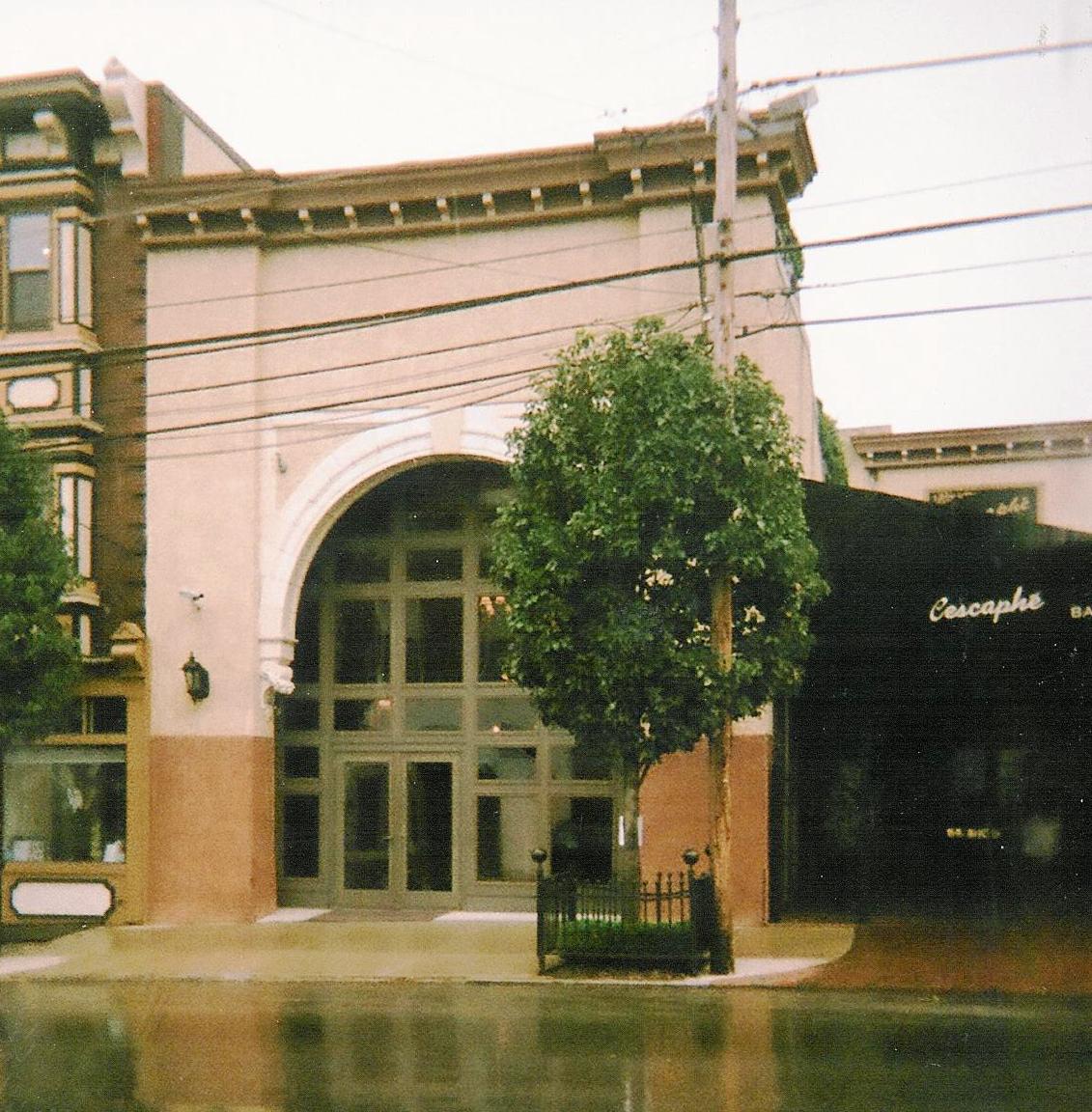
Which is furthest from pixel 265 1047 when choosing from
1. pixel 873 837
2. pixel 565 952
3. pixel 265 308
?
pixel 265 308

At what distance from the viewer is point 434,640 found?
1808 centimetres

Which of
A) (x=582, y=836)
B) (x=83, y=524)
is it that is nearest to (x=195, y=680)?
(x=83, y=524)

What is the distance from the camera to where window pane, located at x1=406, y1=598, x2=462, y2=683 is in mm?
17969

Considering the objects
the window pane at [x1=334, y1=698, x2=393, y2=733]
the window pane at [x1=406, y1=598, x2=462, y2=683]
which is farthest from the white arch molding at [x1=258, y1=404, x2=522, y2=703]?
the window pane at [x1=406, y1=598, x2=462, y2=683]

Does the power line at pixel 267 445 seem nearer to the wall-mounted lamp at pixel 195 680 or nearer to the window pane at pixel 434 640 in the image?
the window pane at pixel 434 640

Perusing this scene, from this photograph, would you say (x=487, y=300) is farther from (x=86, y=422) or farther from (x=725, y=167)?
(x=86, y=422)

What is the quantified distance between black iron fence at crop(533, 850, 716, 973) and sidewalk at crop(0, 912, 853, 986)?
38 cm

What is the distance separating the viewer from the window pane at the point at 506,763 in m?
17.5

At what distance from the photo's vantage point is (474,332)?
17.0 meters

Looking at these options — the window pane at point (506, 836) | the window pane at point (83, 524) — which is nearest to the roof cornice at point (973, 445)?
the window pane at point (506, 836)

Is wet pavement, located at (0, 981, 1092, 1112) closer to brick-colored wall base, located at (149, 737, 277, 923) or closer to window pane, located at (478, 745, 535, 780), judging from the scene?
brick-colored wall base, located at (149, 737, 277, 923)

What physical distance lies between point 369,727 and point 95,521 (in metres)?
4.49

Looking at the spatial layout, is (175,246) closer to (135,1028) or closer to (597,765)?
(597,765)

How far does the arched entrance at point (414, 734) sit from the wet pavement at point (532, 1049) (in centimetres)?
449
